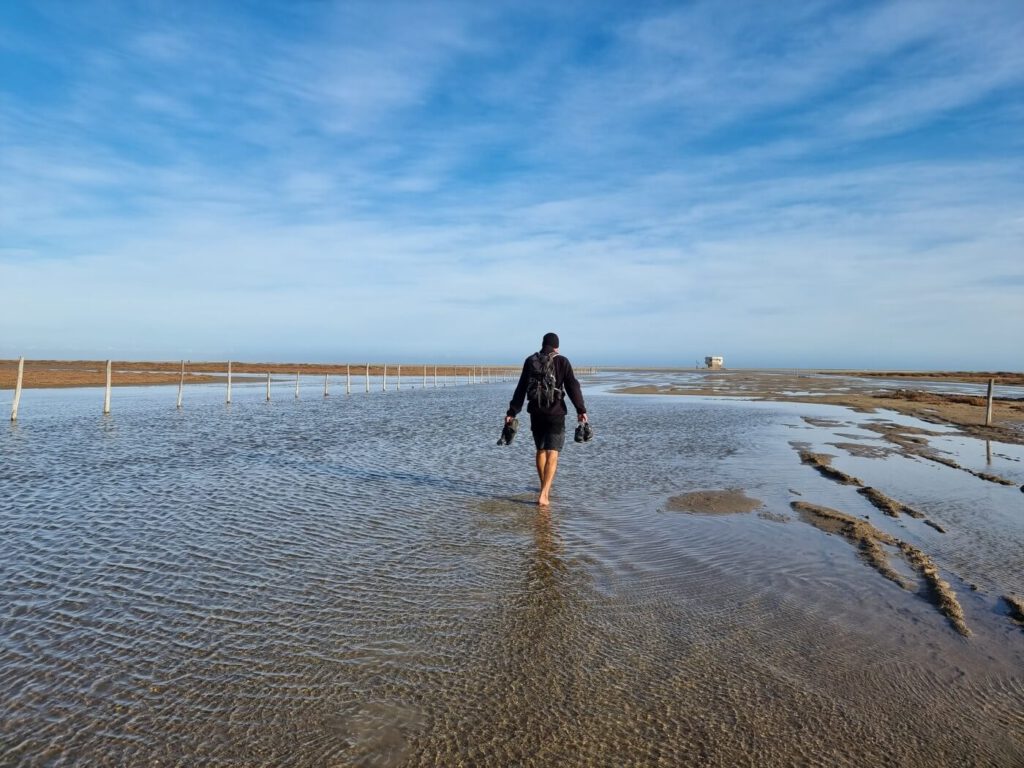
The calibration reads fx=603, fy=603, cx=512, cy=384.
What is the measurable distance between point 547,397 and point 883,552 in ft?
14.0

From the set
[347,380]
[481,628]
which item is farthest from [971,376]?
[481,628]

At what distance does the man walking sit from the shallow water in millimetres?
683

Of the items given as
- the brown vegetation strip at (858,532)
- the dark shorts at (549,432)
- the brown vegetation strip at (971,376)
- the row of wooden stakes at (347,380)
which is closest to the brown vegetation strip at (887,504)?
the brown vegetation strip at (858,532)

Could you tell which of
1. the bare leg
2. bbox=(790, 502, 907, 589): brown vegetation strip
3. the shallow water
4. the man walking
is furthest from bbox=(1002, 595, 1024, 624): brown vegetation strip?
the bare leg

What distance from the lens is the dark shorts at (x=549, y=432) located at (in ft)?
27.4

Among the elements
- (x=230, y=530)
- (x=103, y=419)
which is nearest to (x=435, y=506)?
(x=230, y=530)

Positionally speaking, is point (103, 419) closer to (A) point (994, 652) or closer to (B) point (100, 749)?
(B) point (100, 749)

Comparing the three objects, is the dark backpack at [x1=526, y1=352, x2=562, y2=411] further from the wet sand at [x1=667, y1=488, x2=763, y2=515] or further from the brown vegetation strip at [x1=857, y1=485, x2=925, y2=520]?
the brown vegetation strip at [x1=857, y1=485, x2=925, y2=520]

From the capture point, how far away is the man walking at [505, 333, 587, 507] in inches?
328

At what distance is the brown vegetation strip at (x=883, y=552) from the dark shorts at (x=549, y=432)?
343 centimetres

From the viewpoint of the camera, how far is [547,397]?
8.30m

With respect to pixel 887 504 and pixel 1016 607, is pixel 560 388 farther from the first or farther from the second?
pixel 1016 607

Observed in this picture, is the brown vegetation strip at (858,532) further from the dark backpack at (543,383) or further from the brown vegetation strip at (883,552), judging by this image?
the dark backpack at (543,383)

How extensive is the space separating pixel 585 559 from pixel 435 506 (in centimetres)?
284
